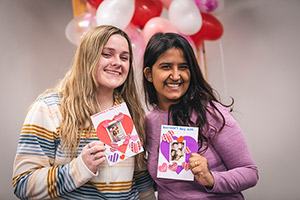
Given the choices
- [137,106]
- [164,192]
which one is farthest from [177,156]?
[137,106]

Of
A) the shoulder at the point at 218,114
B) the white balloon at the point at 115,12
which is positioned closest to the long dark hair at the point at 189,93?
the shoulder at the point at 218,114

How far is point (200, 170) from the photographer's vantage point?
113 centimetres

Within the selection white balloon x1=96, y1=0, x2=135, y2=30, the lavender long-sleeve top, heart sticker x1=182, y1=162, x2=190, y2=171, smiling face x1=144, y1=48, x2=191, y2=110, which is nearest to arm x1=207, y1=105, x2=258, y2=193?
the lavender long-sleeve top

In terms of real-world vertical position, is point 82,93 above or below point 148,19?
below

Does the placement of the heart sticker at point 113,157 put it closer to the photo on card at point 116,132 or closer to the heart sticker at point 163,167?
the photo on card at point 116,132

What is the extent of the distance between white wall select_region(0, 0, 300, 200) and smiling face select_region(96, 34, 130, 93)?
1.43 metres

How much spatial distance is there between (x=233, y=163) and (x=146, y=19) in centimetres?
156

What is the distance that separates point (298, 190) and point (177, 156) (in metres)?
1.74

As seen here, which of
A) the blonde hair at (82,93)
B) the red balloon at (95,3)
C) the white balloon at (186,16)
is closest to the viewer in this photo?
the blonde hair at (82,93)

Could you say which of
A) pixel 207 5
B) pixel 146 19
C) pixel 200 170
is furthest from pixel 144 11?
pixel 200 170

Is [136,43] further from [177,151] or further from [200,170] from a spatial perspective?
[200,170]

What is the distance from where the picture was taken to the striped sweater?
1.14 meters

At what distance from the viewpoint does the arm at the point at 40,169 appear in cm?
114

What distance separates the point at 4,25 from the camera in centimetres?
231
